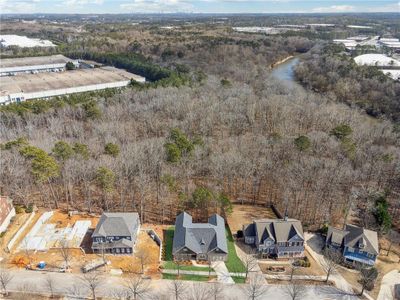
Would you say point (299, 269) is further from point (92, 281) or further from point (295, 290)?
point (92, 281)

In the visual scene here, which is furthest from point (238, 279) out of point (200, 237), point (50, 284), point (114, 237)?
point (50, 284)

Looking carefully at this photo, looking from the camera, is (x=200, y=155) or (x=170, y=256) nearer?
(x=170, y=256)

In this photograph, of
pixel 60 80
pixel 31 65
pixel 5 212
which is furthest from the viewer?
pixel 31 65

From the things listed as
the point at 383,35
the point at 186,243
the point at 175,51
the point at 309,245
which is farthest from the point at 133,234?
the point at 383,35

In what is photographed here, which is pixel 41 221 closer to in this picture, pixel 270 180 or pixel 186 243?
pixel 186 243

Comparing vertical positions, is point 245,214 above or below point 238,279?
above

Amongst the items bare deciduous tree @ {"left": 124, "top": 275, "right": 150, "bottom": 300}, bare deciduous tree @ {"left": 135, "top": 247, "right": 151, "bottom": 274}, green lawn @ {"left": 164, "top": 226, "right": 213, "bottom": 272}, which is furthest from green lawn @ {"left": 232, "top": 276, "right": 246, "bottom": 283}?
bare deciduous tree @ {"left": 135, "top": 247, "right": 151, "bottom": 274}

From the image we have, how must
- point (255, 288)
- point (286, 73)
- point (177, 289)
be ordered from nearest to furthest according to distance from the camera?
point (177, 289) → point (255, 288) → point (286, 73)
